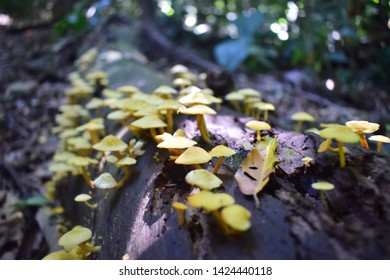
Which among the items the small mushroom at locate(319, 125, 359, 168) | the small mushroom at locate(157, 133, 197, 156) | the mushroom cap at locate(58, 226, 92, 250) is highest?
the small mushroom at locate(319, 125, 359, 168)

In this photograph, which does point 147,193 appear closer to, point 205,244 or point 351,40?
point 205,244

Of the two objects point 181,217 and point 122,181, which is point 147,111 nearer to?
point 122,181

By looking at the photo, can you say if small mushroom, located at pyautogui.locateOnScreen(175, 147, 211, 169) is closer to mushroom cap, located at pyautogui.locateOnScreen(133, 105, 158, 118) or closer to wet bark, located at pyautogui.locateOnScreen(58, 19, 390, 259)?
wet bark, located at pyautogui.locateOnScreen(58, 19, 390, 259)

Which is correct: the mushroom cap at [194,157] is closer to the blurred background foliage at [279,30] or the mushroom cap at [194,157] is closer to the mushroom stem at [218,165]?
the mushroom stem at [218,165]

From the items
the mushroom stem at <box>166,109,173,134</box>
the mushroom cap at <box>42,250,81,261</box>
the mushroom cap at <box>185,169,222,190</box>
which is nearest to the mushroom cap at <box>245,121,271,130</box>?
the mushroom cap at <box>185,169,222,190</box>

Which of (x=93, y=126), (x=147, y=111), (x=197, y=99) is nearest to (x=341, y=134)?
(x=197, y=99)

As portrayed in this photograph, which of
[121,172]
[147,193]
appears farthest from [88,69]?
[147,193]

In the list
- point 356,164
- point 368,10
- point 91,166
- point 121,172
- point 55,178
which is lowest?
point 55,178
